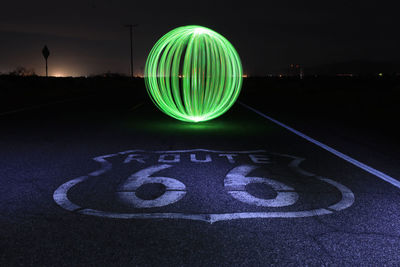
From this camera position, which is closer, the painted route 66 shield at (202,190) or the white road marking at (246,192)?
the painted route 66 shield at (202,190)

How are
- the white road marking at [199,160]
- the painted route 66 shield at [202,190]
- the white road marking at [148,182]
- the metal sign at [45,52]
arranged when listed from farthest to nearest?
the metal sign at [45,52] → the white road marking at [199,160] → the white road marking at [148,182] → the painted route 66 shield at [202,190]

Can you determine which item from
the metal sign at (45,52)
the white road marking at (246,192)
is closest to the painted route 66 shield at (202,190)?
the white road marking at (246,192)

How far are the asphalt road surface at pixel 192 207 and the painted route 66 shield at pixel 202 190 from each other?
1cm

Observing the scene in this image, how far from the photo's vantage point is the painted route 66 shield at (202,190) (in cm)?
460

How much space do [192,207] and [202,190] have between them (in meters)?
0.73

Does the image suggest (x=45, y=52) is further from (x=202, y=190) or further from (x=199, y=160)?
(x=202, y=190)

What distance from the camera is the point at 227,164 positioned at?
23.4ft

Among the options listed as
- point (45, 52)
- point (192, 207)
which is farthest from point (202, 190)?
point (45, 52)

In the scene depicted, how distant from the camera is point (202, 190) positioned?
17.9ft

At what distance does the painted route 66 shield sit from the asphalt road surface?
0.05 feet

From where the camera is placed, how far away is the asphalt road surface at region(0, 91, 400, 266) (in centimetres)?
351

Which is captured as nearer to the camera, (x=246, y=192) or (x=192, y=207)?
(x=192, y=207)

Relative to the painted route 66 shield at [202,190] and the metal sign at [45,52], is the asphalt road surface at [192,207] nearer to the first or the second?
the painted route 66 shield at [202,190]

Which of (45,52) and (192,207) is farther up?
(45,52)
